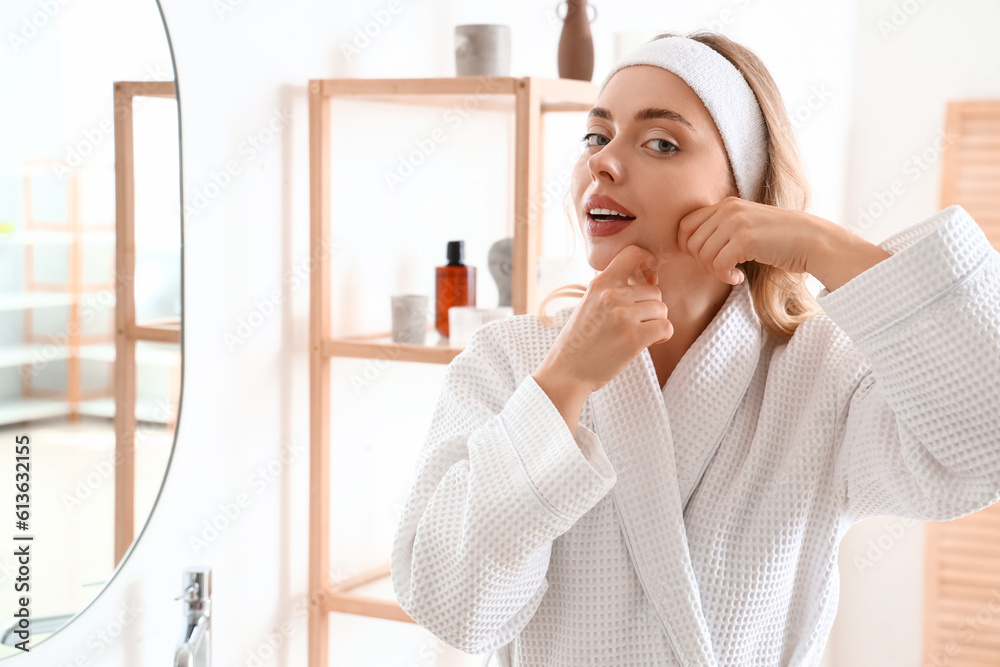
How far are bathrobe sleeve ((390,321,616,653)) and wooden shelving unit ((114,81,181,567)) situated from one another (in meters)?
0.51

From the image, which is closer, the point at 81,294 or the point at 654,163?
the point at 654,163

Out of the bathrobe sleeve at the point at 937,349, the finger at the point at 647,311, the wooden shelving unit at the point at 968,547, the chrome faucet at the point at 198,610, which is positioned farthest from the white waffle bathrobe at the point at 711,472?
the wooden shelving unit at the point at 968,547

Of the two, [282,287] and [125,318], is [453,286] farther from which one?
[125,318]

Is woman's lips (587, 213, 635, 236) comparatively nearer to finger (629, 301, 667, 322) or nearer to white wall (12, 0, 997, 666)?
finger (629, 301, 667, 322)

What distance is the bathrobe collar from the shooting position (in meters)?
0.85

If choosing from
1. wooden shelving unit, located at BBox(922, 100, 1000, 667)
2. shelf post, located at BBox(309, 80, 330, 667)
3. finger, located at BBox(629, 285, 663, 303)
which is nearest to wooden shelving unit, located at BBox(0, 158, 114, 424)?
shelf post, located at BBox(309, 80, 330, 667)

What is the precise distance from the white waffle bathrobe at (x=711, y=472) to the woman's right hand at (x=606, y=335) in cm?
4

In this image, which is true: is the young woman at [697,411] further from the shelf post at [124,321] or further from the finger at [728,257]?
the shelf post at [124,321]

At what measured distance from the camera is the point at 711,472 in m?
0.90

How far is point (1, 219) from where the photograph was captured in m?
1.05

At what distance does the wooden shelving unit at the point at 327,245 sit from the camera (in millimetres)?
1451

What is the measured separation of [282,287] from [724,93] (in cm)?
83

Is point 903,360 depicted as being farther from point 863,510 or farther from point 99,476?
point 99,476

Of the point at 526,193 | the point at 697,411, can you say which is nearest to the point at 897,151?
the point at 526,193
